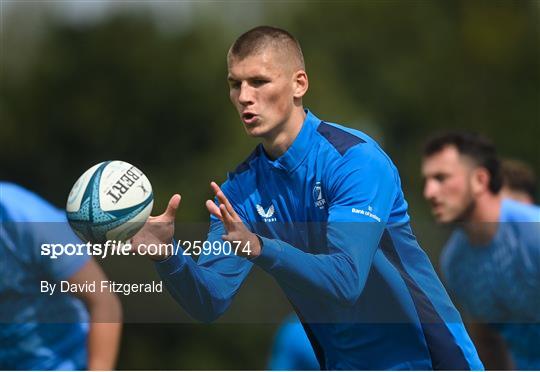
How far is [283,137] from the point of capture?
5734 millimetres

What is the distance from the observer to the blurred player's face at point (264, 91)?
5684mm

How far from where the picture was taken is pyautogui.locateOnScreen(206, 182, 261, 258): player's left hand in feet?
15.8

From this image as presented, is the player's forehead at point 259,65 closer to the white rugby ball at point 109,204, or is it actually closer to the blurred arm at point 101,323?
the white rugby ball at point 109,204

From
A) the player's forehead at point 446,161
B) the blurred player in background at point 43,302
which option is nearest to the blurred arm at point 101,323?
the blurred player in background at point 43,302

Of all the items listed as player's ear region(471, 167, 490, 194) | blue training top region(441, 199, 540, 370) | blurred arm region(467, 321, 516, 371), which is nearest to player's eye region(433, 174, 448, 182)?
player's ear region(471, 167, 490, 194)

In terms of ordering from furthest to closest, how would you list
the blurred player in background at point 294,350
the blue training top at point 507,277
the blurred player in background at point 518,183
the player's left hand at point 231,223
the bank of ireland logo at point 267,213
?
the blurred player in background at point 518,183, the blurred player in background at point 294,350, the blue training top at point 507,277, the bank of ireland logo at point 267,213, the player's left hand at point 231,223

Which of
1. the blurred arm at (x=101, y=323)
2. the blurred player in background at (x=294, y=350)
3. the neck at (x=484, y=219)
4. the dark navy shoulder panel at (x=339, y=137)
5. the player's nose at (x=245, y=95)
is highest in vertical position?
the player's nose at (x=245, y=95)

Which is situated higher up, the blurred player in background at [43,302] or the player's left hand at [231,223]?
the player's left hand at [231,223]

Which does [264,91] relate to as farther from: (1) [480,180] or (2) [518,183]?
(2) [518,183]

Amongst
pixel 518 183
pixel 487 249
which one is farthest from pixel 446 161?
pixel 518 183

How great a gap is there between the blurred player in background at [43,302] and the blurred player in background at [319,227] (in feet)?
3.41

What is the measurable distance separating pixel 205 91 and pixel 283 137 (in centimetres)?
1172

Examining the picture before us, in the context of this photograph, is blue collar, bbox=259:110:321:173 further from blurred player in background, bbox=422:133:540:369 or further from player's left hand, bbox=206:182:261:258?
blurred player in background, bbox=422:133:540:369

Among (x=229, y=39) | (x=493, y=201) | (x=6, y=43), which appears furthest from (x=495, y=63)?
(x=493, y=201)
